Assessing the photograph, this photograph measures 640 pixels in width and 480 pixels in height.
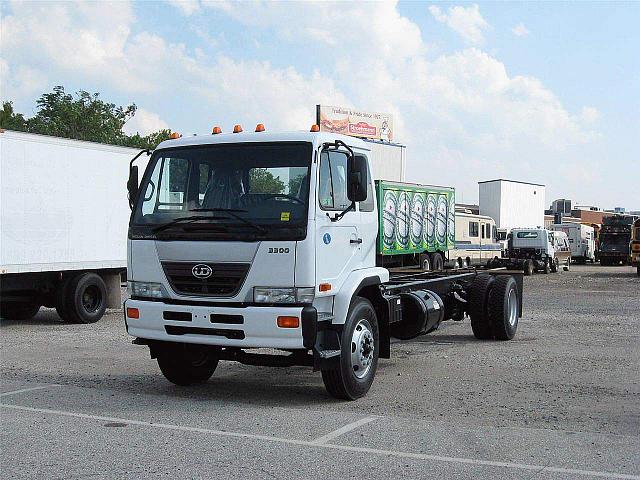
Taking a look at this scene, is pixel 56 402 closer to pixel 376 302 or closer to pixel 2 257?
pixel 376 302

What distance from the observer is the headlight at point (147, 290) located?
832 centimetres

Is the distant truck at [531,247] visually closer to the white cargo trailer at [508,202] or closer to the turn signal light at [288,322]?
the white cargo trailer at [508,202]

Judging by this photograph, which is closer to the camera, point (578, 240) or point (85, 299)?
point (85, 299)

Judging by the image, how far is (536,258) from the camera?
3872 cm

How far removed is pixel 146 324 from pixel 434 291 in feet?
15.5

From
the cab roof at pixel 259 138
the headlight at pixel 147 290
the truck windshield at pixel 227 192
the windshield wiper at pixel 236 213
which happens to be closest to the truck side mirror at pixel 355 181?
the cab roof at pixel 259 138

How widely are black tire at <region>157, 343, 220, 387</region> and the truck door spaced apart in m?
1.67

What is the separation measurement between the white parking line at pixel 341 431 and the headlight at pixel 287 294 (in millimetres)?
1226

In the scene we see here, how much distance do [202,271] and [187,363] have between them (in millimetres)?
1729

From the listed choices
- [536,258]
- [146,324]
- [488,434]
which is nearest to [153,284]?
[146,324]

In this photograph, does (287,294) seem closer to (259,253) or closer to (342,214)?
(259,253)

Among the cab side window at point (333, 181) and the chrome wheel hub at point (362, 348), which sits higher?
the cab side window at point (333, 181)

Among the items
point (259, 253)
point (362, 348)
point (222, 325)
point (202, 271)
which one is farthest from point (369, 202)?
point (222, 325)

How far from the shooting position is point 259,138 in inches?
330
